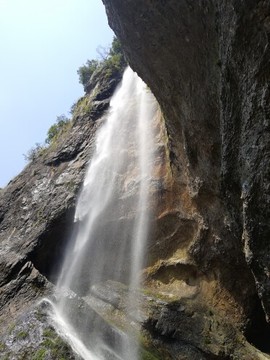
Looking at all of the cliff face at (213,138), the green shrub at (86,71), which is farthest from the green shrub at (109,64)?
the cliff face at (213,138)

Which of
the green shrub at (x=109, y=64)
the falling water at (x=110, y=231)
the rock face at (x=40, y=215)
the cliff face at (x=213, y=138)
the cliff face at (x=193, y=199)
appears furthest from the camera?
the green shrub at (x=109, y=64)

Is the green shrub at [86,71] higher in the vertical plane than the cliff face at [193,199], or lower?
higher

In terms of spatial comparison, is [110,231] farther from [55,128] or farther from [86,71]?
[86,71]

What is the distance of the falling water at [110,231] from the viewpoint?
→ 9297 mm

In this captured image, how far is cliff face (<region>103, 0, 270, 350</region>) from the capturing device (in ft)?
18.2

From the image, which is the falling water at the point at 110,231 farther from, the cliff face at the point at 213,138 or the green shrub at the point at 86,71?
the green shrub at the point at 86,71

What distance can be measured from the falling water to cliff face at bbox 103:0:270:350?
0.90 metres

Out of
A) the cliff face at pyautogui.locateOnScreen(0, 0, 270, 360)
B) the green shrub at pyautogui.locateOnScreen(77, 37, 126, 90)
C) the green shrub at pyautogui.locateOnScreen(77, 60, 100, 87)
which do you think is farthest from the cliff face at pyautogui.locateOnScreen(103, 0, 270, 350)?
the green shrub at pyautogui.locateOnScreen(77, 60, 100, 87)

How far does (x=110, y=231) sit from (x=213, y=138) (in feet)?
17.6

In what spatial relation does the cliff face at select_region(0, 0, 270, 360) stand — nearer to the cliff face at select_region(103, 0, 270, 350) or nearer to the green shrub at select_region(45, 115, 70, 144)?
the cliff face at select_region(103, 0, 270, 350)

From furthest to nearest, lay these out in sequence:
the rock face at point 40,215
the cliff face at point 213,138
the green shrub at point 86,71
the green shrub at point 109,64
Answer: the green shrub at point 86,71 → the green shrub at point 109,64 → the rock face at point 40,215 → the cliff face at point 213,138

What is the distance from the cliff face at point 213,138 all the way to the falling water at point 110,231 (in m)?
0.90

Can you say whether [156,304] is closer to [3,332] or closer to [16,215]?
[3,332]

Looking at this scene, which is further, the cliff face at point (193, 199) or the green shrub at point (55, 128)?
the green shrub at point (55, 128)
